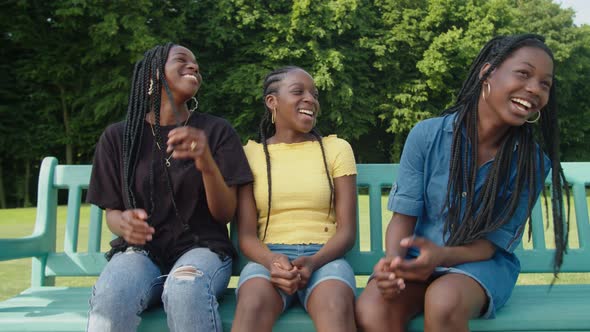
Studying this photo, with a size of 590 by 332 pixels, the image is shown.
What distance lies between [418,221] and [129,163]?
1.40 m

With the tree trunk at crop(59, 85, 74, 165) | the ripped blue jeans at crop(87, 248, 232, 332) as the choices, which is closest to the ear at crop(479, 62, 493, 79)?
the ripped blue jeans at crop(87, 248, 232, 332)

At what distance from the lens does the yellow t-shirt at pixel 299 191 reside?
2.95m

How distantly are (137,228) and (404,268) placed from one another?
43.7 inches

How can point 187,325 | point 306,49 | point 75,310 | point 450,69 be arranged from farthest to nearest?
point 450,69, point 306,49, point 75,310, point 187,325

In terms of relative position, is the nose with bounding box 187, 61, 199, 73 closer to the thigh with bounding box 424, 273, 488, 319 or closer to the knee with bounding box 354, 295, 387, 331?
the knee with bounding box 354, 295, 387, 331

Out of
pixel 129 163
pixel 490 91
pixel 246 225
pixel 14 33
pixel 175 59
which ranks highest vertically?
pixel 14 33

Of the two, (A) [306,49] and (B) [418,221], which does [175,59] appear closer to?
(B) [418,221]

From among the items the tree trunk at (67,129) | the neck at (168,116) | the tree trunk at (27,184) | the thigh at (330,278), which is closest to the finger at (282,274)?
the thigh at (330,278)

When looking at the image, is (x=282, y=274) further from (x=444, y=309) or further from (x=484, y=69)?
(x=484, y=69)

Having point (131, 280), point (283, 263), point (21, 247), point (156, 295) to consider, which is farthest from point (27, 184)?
point (283, 263)

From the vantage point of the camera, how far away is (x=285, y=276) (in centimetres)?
255

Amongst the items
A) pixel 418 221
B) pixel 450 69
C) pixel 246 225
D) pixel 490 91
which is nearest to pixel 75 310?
pixel 246 225

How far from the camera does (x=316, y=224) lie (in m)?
2.95

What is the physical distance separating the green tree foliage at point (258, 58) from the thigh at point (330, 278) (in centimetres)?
1827
